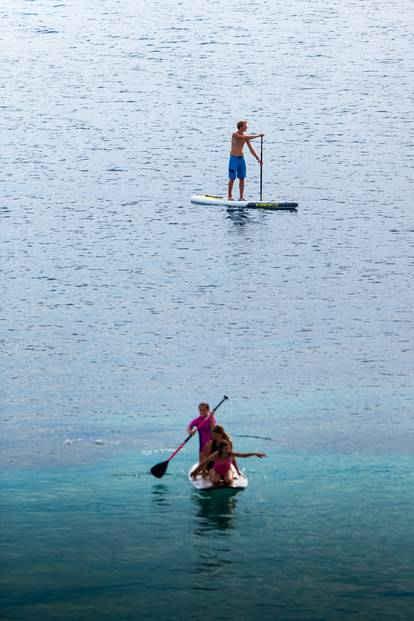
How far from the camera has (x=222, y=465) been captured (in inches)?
948

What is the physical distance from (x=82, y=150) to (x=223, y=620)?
37741mm

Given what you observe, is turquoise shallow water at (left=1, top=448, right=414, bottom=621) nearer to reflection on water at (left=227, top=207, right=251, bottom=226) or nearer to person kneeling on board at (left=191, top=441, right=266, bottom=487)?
person kneeling on board at (left=191, top=441, right=266, bottom=487)

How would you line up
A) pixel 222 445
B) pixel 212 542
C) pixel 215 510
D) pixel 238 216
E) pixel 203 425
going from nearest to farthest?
pixel 212 542
pixel 215 510
pixel 222 445
pixel 203 425
pixel 238 216

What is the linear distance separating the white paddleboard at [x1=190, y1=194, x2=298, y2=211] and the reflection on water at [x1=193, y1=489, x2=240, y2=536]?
21.9 metres

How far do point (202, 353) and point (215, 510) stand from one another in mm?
7486

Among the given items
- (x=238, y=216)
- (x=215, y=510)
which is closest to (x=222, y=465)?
(x=215, y=510)

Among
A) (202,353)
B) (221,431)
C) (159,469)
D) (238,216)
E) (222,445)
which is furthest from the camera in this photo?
(238,216)

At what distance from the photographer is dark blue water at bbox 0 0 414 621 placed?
2162 centimetres

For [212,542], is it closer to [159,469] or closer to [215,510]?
[215,510]

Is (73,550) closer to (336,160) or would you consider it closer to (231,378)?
(231,378)

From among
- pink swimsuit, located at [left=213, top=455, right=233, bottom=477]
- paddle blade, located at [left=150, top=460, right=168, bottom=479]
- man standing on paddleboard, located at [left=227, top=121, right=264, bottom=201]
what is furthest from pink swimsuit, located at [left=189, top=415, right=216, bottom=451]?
man standing on paddleboard, located at [left=227, top=121, right=264, bottom=201]

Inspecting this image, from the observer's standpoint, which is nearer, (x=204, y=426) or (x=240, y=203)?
(x=204, y=426)

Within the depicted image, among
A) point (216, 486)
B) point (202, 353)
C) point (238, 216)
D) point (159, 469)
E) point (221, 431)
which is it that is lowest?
point (216, 486)

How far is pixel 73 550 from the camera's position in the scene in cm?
2214
